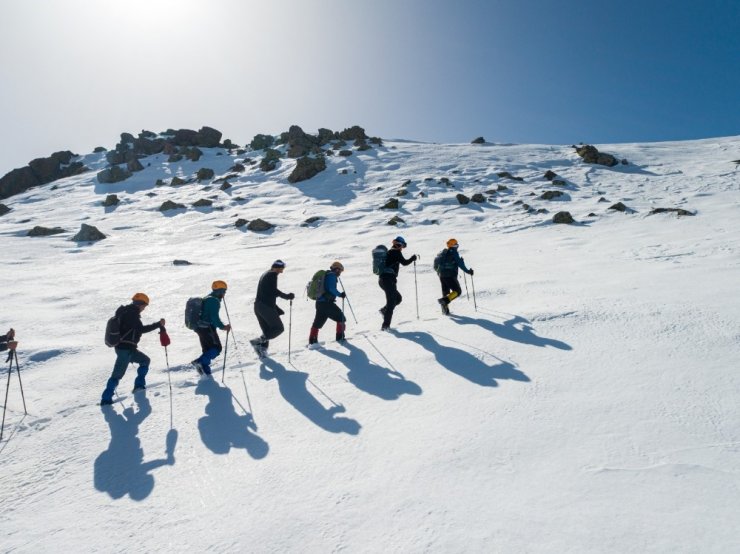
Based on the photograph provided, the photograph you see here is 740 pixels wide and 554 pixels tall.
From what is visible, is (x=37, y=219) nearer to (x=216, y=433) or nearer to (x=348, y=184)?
(x=348, y=184)

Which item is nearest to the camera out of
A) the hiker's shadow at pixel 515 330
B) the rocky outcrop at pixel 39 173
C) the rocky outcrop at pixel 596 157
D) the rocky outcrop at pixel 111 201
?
the hiker's shadow at pixel 515 330

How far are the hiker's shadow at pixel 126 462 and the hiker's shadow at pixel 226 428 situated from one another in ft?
1.31

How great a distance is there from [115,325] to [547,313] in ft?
24.1

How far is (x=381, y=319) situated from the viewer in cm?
949

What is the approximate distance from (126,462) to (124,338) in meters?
2.29

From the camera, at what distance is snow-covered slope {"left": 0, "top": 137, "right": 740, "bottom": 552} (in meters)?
3.12

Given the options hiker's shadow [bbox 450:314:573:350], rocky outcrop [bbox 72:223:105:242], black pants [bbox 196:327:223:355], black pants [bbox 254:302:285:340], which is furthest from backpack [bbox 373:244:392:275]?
rocky outcrop [bbox 72:223:105:242]

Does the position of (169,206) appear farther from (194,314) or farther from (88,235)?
(194,314)

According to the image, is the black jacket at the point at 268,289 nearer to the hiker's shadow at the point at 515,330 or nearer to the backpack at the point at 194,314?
the backpack at the point at 194,314

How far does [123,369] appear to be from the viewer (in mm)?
6098

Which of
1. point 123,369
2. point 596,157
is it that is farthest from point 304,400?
point 596,157

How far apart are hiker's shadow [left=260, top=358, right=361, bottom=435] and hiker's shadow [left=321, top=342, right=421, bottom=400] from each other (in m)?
0.62

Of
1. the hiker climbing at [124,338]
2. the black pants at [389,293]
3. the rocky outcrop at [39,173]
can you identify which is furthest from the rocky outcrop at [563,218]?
the rocky outcrop at [39,173]

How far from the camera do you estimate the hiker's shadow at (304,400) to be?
4.74 metres
